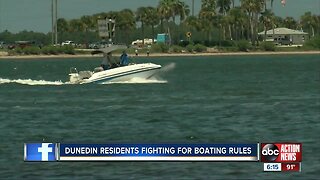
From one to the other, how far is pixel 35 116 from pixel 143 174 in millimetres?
21162

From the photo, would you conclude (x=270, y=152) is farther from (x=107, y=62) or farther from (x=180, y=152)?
(x=107, y=62)

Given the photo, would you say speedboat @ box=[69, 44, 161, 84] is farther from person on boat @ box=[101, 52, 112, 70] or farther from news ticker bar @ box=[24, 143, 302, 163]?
news ticker bar @ box=[24, 143, 302, 163]

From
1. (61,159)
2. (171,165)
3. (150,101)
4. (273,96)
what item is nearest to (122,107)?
(150,101)

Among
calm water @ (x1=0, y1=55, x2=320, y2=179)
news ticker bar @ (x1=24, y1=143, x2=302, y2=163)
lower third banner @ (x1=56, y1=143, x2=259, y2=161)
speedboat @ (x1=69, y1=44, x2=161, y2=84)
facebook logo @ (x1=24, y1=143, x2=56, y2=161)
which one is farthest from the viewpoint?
speedboat @ (x1=69, y1=44, x2=161, y2=84)

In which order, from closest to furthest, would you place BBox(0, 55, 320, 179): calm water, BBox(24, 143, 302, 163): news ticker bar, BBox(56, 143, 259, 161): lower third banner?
1. BBox(24, 143, 302, 163): news ticker bar
2. BBox(56, 143, 259, 161): lower third banner
3. BBox(0, 55, 320, 179): calm water

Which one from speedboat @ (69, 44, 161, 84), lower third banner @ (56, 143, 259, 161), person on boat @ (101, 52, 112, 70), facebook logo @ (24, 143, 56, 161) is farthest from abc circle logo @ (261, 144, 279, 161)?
person on boat @ (101, 52, 112, 70)

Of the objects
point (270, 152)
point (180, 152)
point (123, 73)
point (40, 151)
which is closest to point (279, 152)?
point (270, 152)

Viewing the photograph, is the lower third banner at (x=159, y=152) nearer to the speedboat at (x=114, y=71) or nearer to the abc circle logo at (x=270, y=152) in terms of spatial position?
the abc circle logo at (x=270, y=152)

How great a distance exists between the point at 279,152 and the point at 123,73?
5124cm

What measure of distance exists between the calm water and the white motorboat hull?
24.3 inches

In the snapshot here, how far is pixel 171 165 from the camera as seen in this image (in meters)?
26.0

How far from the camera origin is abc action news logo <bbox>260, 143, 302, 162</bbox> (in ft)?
58.6

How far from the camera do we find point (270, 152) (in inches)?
704

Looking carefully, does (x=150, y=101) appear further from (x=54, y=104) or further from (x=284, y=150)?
(x=284, y=150)
